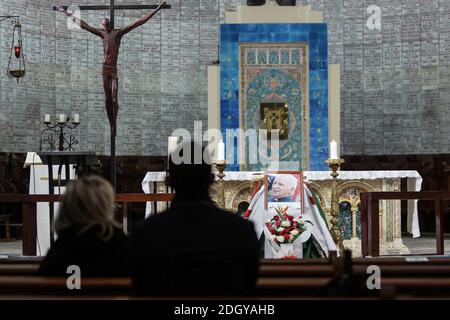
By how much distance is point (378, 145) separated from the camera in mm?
16891

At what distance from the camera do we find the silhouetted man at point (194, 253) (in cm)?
304

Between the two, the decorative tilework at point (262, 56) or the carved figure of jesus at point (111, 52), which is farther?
the decorative tilework at point (262, 56)

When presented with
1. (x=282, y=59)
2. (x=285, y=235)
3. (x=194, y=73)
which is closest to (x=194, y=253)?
(x=285, y=235)

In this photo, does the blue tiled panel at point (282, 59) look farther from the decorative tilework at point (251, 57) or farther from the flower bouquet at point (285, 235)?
the flower bouquet at point (285, 235)

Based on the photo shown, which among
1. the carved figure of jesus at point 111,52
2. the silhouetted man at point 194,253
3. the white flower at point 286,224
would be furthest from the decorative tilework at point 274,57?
the silhouetted man at point 194,253

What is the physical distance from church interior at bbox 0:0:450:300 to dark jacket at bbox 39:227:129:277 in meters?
5.31

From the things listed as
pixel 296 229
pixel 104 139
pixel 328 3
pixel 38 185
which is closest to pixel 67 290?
pixel 296 229

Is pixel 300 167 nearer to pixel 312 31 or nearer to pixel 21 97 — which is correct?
pixel 312 31

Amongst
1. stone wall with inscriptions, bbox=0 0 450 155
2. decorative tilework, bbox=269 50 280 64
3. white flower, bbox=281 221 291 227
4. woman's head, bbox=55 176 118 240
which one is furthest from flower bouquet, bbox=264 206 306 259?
stone wall with inscriptions, bbox=0 0 450 155

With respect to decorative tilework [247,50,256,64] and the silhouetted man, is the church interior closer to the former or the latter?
decorative tilework [247,50,256,64]

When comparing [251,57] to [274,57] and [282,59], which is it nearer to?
[274,57]

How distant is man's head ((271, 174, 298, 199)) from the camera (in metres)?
8.80

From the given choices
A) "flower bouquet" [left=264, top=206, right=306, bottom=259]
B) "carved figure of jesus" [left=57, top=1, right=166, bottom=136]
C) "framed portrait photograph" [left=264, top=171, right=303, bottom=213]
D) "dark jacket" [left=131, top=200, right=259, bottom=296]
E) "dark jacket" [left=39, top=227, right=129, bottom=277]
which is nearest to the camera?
"dark jacket" [left=131, top=200, right=259, bottom=296]

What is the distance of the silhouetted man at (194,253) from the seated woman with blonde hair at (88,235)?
0.76 ft
